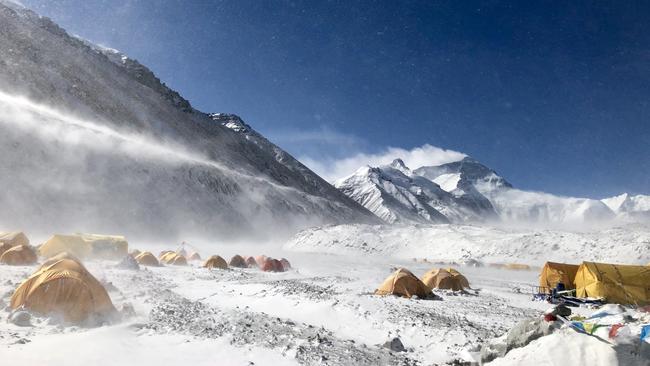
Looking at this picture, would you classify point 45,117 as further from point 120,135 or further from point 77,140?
point 120,135

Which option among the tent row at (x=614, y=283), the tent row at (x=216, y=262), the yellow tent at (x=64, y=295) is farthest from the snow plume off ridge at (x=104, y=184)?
the tent row at (x=614, y=283)

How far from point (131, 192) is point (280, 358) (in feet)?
251

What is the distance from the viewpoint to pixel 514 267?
4934 cm

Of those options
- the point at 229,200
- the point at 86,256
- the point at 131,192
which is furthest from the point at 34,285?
the point at 229,200

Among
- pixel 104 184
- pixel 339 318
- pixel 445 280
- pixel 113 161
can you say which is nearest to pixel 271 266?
pixel 445 280

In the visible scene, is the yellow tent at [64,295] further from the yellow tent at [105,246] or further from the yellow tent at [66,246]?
the yellow tent at [105,246]

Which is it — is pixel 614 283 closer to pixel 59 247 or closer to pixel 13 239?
pixel 59 247

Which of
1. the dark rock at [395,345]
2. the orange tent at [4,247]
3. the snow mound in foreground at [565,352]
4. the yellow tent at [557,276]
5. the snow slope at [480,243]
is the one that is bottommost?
the dark rock at [395,345]

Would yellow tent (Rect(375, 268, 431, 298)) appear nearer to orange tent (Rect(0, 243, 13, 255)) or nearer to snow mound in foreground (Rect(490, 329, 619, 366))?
snow mound in foreground (Rect(490, 329, 619, 366))

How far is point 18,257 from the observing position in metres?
26.1

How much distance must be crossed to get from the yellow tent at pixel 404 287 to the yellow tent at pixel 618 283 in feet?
27.5

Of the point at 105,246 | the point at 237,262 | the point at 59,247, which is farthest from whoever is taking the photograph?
the point at 237,262

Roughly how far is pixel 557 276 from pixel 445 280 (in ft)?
20.1

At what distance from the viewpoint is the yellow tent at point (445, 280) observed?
24797 mm
